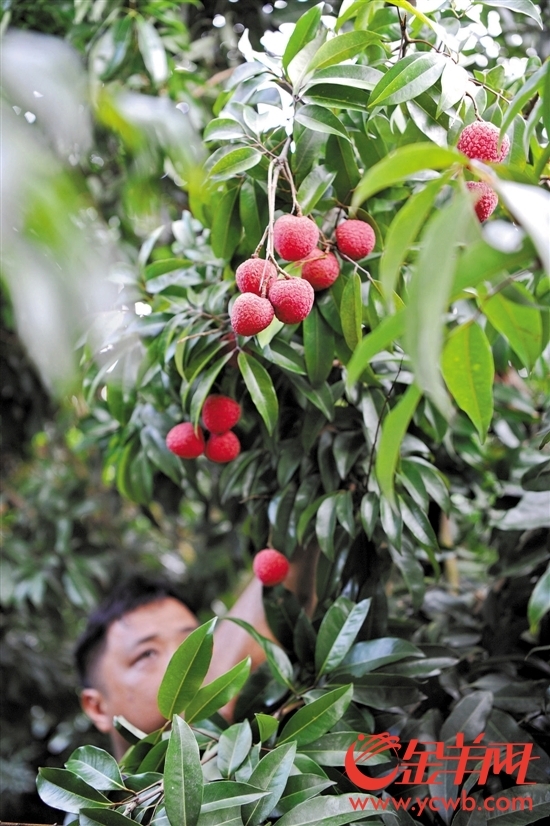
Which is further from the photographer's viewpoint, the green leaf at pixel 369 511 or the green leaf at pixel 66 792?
the green leaf at pixel 369 511

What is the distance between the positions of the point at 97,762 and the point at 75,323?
600mm

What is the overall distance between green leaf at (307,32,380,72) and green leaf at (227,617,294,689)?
63 centimetres

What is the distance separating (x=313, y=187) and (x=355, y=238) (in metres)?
0.07

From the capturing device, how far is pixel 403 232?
0.38 metres

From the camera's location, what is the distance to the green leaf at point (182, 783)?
597 millimetres

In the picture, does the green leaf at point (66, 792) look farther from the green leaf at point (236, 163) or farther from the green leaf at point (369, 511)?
the green leaf at point (236, 163)

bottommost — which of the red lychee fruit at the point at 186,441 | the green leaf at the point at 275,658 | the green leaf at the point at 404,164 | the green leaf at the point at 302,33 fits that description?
the green leaf at the point at 275,658

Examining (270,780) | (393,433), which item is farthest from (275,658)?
(393,433)

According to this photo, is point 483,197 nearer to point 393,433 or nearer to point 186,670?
point 393,433

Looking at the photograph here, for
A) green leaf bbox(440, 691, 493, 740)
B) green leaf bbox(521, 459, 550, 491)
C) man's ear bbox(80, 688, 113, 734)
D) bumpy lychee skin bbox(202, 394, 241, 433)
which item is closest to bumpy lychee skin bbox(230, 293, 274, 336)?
bumpy lychee skin bbox(202, 394, 241, 433)

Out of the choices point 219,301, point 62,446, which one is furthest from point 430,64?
point 62,446

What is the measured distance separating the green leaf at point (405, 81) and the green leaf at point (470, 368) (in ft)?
0.99

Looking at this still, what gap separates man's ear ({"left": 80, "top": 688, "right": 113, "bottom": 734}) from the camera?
1308 mm

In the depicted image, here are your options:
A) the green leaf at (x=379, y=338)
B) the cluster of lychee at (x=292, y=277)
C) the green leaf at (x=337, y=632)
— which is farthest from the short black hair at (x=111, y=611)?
the green leaf at (x=379, y=338)
